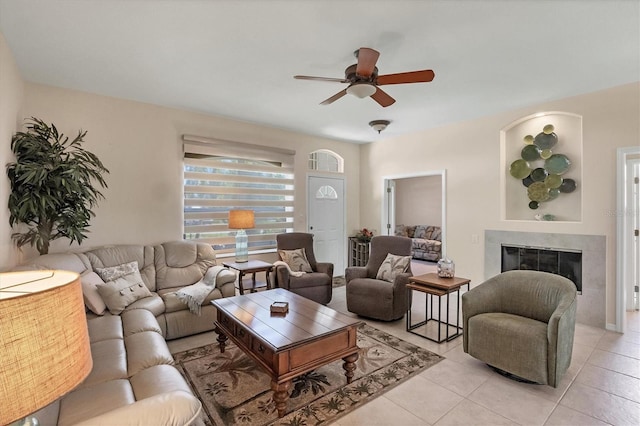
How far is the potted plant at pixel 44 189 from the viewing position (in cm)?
278

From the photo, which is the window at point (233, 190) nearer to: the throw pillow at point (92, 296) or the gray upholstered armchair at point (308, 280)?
the gray upholstered armchair at point (308, 280)

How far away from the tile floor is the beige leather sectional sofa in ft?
1.81

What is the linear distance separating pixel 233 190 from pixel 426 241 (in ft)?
17.5

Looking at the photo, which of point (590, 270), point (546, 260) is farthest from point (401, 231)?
point (590, 270)

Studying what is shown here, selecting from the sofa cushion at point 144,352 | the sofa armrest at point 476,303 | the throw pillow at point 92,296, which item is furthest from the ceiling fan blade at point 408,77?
the throw pillow at point 92,296

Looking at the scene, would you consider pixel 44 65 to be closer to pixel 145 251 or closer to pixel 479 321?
pixel 145 251

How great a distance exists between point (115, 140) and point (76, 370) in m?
3.90

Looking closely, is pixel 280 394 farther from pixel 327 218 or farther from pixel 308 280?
pixel 327 218

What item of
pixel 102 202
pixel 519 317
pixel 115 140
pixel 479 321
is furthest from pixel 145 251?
pixel 519 317

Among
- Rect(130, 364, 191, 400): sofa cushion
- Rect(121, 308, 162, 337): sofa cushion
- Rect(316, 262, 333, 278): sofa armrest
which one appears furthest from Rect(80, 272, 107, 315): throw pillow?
Rect(316, 262, 333, 278): sofa armrest

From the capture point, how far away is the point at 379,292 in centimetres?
367

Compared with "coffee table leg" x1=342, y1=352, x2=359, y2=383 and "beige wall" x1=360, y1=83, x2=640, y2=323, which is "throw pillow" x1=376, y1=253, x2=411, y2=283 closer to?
"beige wall" x1=360, y1=83, x2=640, y2=323

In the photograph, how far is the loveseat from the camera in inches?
304

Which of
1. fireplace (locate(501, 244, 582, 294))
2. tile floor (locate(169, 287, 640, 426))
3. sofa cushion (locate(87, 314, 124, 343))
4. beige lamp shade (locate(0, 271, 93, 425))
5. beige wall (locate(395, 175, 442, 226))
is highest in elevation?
beige wall (locate(395, 175, 442, 226))
